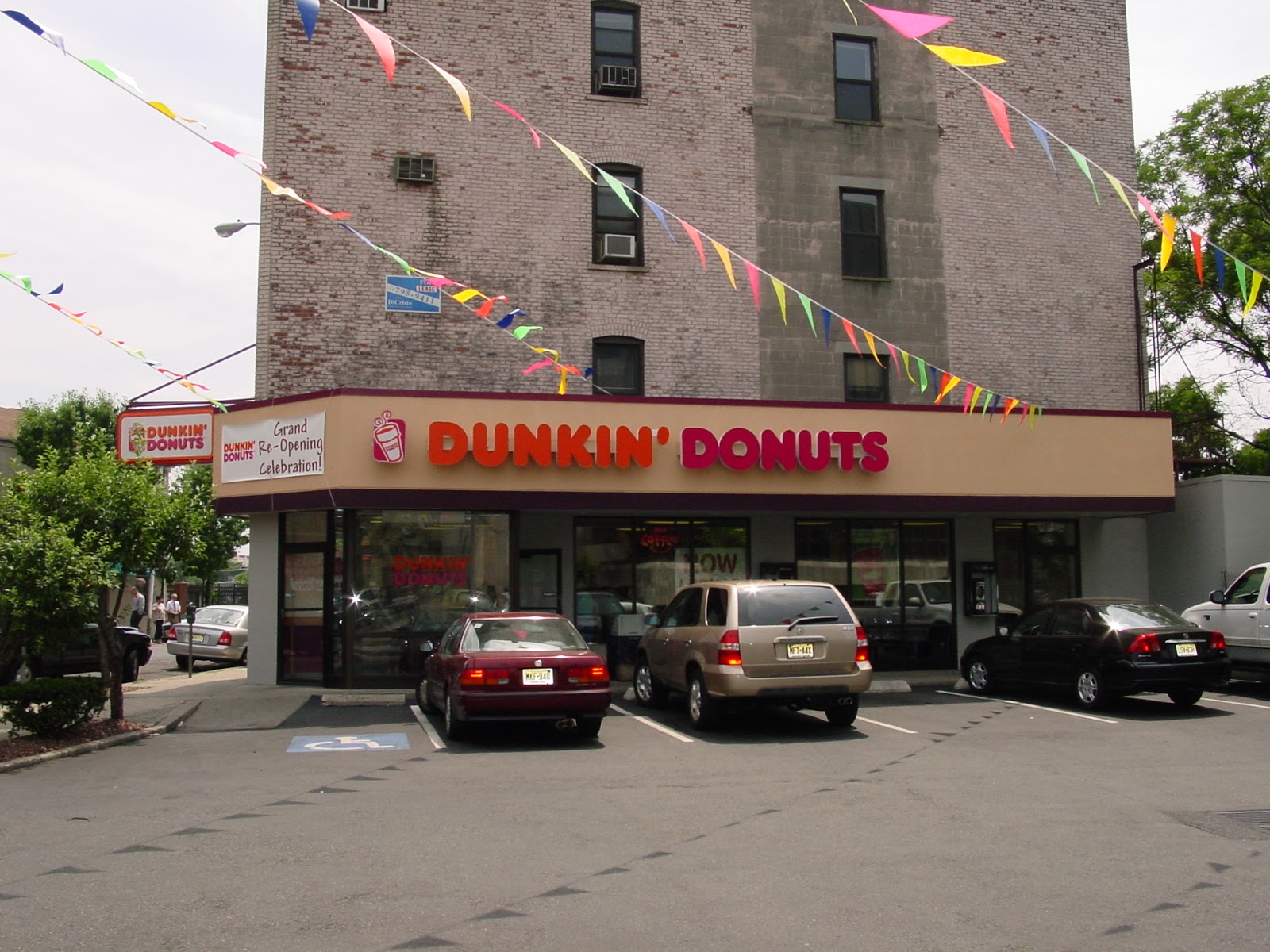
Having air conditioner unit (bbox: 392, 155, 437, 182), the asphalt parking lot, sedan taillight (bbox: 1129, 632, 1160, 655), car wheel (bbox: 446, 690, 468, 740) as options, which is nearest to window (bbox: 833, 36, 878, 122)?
air conditioner unit (bbox: 392, 155, 437, 182)

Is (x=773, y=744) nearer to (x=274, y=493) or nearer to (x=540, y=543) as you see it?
(x=540, y=543)

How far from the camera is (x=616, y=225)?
19.6 meters

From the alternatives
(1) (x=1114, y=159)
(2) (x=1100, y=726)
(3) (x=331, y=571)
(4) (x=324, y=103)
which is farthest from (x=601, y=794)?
(1) (x=1114, y=159)

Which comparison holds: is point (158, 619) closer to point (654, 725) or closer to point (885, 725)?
point (654, 725)

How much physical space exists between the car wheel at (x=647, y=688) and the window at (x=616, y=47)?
10.1 meters

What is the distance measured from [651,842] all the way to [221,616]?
20246mm

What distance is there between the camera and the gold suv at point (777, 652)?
12406 millimetres

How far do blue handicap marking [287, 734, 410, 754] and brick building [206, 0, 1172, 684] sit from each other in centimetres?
382

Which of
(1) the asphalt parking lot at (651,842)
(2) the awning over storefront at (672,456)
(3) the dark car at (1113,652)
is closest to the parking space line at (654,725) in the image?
(1) the asphalt parking lot at (651,842)

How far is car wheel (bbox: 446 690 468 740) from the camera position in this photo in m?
12.1

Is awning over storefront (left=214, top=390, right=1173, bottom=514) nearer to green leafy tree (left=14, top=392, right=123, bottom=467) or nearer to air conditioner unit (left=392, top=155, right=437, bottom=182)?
air conditioner unit (left=392, top=155, right=437, bottom=182)

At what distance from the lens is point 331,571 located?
17.4 m

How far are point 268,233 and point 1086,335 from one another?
14579 millimetres

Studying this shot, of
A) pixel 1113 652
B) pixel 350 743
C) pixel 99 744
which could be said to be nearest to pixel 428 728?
pixel 350 743
